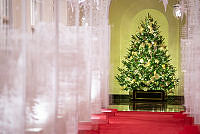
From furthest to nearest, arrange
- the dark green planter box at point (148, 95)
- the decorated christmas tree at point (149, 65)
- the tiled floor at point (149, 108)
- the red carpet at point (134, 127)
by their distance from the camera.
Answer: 1. the decorated christmas tree at point (149, 65)
2. the dark green planter box at point (148, 95)
3. the tiled floor at point (149, 108)
4. the red carpet at point (134, 127)

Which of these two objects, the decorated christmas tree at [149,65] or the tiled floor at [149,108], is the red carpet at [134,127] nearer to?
the tiled floor at [149,108]

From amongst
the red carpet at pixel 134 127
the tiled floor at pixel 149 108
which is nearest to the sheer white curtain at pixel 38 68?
the red carpet at pixel 134 127

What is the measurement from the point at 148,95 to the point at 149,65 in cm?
144

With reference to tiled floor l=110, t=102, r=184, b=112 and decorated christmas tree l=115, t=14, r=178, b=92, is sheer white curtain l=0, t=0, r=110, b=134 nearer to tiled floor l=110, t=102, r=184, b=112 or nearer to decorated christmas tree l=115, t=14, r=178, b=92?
tiled floor l=110, t=102, r=184, b=112

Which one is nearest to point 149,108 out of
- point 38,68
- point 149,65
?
point 149,65

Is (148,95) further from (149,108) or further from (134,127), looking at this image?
(134,127)

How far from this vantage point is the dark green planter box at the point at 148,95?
14047 millimetres

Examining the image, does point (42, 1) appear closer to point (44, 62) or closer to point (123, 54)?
point (44, 62)

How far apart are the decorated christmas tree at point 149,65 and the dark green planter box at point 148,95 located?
21cm

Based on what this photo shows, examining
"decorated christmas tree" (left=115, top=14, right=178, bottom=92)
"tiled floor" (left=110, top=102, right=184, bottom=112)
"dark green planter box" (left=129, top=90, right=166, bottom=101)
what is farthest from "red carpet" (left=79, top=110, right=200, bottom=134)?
"decorated christmas tree" (left=115, top=14, right=178, bottom=92)

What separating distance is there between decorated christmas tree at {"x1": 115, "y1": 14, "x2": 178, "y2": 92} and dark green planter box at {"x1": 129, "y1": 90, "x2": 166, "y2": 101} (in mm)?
211

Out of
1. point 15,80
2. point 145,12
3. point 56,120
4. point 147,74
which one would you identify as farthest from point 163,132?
point 145,12

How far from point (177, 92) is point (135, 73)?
8.56 feet

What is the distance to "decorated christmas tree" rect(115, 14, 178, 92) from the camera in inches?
562
